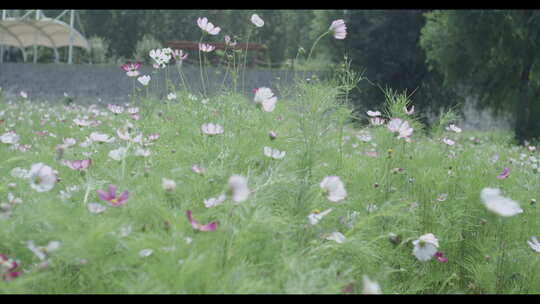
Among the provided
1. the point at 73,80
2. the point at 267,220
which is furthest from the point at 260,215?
the point at 73,80

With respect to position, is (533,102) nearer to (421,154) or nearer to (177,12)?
(421,154)

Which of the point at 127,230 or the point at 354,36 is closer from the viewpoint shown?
the point at 127,230

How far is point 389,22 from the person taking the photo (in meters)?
8.79

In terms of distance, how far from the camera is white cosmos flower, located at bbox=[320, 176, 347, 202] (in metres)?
1.13

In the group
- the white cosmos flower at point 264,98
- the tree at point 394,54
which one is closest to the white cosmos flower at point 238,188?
the white cosmos flower at point 264,98

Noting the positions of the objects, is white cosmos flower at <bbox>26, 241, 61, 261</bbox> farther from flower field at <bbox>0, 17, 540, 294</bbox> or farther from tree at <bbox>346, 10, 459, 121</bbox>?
tree at <bbox>346, 10, 459, 121</bbox>

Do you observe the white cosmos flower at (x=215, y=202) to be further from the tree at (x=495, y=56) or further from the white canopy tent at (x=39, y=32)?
the white canopy tent at (x=39, y=32)

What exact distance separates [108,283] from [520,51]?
731 cm

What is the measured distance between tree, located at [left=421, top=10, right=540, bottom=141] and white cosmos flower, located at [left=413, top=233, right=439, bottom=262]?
6448mm

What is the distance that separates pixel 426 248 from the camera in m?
1.18

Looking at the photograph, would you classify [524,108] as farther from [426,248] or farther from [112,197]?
[112,197]

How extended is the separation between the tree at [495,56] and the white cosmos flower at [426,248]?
645 cm

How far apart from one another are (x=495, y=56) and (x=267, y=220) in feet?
23.1

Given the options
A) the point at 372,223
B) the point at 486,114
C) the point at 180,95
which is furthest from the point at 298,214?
the point at 486,114
